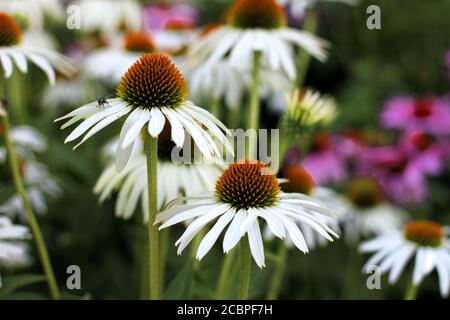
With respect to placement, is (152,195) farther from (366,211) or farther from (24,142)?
(366,211)

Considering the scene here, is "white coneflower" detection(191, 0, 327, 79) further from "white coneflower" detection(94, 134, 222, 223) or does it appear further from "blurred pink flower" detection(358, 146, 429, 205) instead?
"blurred pink flower" detection(358, 146, 429, 205)

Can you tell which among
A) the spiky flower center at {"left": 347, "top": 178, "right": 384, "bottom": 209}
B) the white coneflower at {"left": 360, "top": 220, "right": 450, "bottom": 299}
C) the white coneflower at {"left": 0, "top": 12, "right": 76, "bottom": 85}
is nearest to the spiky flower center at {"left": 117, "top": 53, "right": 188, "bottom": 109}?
the white coneflower at {"left": 0, "top": 12, "right": 76, "bottom": 85}

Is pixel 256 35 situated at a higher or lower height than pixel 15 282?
higher

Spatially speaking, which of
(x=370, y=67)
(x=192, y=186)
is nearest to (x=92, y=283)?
(x=192, y=186)

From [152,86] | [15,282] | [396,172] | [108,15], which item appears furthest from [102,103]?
[108,15]

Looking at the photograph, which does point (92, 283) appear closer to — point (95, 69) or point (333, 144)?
point (95, 69)

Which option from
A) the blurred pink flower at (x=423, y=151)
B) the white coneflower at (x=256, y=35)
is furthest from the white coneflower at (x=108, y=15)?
the blurred pink flower at (x=423, y=151)

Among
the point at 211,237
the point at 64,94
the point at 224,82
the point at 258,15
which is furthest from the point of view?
the point at 64,94
